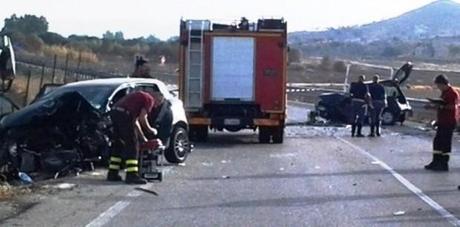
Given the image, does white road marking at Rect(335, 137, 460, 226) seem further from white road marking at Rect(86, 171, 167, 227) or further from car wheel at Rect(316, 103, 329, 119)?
car wheel at Rect(316, 103, 329, 119)

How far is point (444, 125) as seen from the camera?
63.7ft

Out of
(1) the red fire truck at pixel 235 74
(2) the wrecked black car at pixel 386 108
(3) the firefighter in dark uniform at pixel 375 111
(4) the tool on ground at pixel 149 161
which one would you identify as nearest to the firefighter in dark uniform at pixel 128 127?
(4) the tool on ground at pixel 149 161

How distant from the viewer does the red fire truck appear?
86.0 ft

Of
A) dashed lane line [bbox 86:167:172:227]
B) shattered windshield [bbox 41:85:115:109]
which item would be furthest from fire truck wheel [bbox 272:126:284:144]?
dashed lane line [bbox 86:167:172:227]

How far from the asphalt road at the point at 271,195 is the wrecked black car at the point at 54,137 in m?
0.46

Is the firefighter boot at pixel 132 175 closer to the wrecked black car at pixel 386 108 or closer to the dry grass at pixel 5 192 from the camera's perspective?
the dry grass at pixel 5 192

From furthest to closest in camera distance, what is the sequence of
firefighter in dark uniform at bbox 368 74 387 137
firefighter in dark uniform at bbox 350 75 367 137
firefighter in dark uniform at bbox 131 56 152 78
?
firefighter in dark uniform at bbox 368 74 387 137
firefighter in dark uniform at bbox 350 75 367 137
firefighter in dark uniform at bbox 131 56 152 78

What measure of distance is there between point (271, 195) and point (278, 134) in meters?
11.6

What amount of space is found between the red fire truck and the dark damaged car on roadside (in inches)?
312

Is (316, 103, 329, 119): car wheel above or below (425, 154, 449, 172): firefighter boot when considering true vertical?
below

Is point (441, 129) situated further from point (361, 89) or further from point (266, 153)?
point (361, 89)

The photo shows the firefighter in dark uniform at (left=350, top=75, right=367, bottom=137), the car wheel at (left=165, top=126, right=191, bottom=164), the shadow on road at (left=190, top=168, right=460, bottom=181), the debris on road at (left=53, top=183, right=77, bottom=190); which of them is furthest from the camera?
the firefighter in dark uniform at (left=350, top=75, right=367, bottom=137)

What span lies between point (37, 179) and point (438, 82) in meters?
7.39

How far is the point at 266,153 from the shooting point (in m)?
23.0
